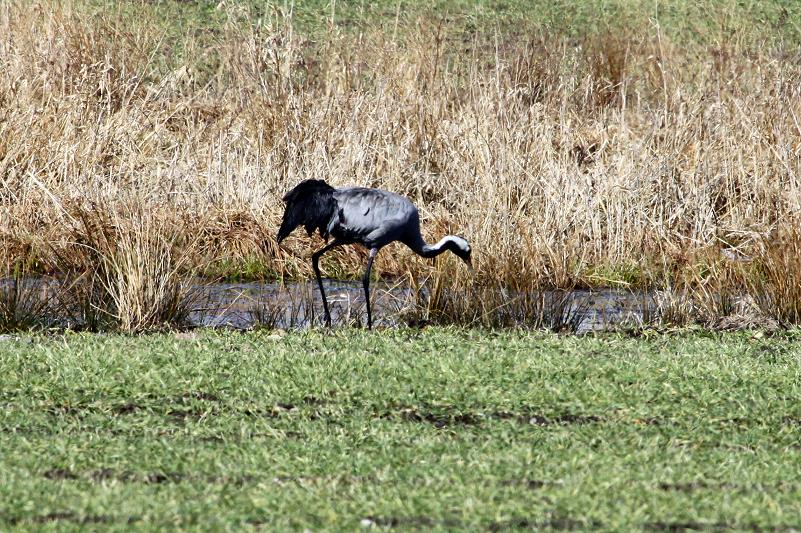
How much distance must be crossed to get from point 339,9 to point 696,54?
13.8m

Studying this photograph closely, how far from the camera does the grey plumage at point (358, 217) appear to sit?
35.1 ft

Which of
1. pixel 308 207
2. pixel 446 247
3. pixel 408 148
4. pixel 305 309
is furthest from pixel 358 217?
pixel 408 148

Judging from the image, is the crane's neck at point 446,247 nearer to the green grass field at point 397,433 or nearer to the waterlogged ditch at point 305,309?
the waterlogged ditch at point 305,309

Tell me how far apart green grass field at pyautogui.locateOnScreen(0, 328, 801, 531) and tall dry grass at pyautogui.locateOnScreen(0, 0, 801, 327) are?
3145 mm

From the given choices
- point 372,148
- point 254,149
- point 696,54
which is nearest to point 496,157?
point 372,148

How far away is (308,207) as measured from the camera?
35.1 feet

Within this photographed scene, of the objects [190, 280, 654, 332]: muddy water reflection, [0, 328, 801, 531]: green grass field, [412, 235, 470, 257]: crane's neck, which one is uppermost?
[0, 328, 801, 531]: green grass field

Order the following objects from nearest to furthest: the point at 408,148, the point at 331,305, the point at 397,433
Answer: the point at 397,433, the point at 331,305, the point at 408,148

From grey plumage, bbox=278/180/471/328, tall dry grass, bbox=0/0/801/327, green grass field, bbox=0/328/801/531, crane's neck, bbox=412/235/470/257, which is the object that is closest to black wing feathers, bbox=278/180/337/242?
grey plumage, bbox=278/180/471/328

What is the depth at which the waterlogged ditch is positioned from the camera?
377 inches

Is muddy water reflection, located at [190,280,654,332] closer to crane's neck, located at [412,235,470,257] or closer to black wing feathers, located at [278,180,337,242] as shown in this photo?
crane's neck, located at [412,235,470,257]

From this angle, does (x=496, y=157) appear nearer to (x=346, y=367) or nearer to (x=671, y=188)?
(x=671, y=188)

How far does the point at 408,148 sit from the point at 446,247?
2857 millimetres

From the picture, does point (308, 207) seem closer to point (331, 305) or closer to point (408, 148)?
point (331, 305)
